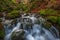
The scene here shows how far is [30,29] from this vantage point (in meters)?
14.5

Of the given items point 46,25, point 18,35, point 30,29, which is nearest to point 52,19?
point 46,25

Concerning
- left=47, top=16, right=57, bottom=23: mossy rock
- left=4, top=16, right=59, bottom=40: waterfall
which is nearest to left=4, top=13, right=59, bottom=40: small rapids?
left=4, top=16, right=59, bottom=40: waterfall

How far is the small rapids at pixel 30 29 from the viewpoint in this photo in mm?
13836

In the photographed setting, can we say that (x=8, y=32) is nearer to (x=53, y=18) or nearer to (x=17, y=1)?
(x=53, y=18)

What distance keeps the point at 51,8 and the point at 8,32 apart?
20.7ft

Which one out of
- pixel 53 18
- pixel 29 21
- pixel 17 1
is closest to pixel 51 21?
pixel 53 18

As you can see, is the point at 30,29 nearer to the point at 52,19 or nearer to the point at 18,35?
the point at 18,35

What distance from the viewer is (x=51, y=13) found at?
17422 millimetres

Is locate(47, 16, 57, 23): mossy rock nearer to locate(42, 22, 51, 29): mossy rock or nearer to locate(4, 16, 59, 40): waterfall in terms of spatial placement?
locate(42, 22, 51, 29): mossy rock

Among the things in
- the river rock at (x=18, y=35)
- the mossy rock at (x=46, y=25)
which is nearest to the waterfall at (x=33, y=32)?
the mossy rock at (x=46, y=25)

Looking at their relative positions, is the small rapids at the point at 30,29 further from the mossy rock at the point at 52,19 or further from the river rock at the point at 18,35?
the mossy rock at the point at 52,19

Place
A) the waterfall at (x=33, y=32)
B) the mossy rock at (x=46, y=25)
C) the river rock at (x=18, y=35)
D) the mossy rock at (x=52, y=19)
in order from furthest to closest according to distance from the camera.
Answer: the mossy rock at (x=52, y=19), the mossy rock at (x=46, y=25), the waterfall at (x=33, y=32), the river rock at (x=18, y=35)

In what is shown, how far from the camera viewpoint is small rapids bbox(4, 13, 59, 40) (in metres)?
13.8

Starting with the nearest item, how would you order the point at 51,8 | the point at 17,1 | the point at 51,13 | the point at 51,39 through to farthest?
the point at 51,39 < the point at 51,13 < the point at 51,8 < the point at 17,1
